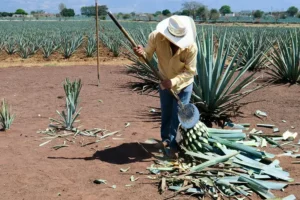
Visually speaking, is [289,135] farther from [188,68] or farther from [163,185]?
Result: [163,185]

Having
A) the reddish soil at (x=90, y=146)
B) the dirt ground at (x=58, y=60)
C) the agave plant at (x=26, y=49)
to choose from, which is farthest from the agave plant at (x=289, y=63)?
the agave plant at (x=26, y=49)

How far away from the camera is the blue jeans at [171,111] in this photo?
4.70 m

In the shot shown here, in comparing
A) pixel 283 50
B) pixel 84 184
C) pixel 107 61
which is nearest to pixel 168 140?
pixel 84 184

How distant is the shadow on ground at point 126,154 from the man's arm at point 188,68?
876mm

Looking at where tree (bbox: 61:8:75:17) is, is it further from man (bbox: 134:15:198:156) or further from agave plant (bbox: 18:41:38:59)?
man (bbox: 134:15:198:156)

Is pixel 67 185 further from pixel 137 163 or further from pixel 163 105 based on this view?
pixel 163 105

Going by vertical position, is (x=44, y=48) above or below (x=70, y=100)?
below

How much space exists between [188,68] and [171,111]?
2.22 feet

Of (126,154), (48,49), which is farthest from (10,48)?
(126,154)

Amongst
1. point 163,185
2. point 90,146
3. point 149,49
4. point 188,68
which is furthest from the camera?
point 90,146

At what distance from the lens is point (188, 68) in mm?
4445

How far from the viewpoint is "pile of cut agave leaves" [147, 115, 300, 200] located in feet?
12.7

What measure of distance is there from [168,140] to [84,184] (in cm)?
129

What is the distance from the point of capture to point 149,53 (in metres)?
4.71
